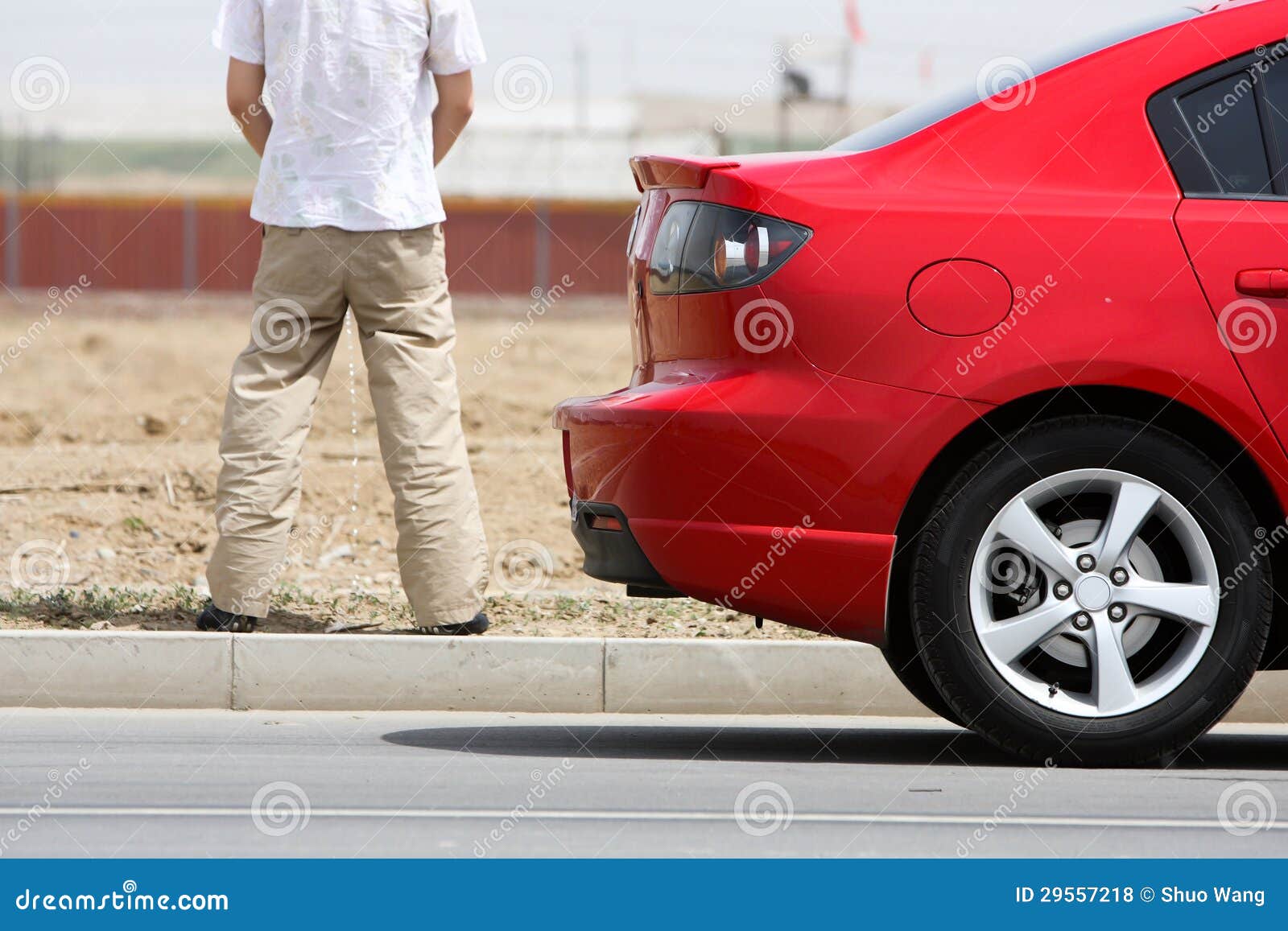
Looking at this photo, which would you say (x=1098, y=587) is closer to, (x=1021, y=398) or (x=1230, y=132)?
(x=1021, y=398)

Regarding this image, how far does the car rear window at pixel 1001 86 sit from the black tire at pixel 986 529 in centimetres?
79

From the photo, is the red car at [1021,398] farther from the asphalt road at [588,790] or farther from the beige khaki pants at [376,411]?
the beige khaki pants at [376,411]

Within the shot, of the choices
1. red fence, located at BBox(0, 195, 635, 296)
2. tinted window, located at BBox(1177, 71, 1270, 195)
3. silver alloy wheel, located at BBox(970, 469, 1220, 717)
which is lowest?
red fence, located at BBox(0, 195, 635, 296)

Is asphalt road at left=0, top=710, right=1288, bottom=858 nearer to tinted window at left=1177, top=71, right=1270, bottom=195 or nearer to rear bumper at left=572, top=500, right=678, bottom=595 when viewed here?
rear bumper at left=572, top=500, right=678, bottom=595

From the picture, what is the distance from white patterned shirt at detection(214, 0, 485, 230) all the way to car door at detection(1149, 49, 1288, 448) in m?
2.37

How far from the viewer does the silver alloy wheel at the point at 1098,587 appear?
4430 mm

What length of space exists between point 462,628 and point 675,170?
5.84 feet

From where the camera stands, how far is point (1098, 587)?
4.43m

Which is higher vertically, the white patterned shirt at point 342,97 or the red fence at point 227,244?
the white patterned shirt at point 342,97

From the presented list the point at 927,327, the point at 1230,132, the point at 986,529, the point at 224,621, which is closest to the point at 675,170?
the point at 927,327

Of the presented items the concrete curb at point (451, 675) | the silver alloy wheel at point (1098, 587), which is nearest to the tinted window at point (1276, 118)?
the silver alloy wheel at point (1098, 587)

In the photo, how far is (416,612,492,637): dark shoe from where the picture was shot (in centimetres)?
579

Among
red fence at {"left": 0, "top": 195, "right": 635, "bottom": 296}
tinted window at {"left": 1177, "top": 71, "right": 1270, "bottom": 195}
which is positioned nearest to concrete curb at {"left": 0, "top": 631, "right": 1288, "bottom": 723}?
tinted window at {"left": 1177, "top": 71, "right": 1270, "bottom": 195}

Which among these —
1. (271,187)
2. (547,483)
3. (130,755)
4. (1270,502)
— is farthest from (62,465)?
(1270,502)
